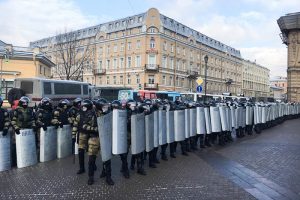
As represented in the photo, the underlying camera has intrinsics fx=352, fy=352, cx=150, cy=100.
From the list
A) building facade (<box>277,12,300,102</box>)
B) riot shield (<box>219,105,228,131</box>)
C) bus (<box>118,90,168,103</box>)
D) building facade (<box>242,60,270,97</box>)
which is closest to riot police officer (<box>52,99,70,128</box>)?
riot shield (<box>219,105,228,131</box>)

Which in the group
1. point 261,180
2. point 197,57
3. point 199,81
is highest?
point 197,57

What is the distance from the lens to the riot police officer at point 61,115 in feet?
33.6

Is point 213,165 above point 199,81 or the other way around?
the other way around

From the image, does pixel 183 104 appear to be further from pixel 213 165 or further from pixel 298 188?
pixel 298 188

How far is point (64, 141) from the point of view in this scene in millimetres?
10516

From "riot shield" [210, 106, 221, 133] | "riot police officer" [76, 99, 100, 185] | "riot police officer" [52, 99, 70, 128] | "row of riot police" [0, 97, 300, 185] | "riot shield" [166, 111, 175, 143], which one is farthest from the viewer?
"riot shield" [210, 106, 221, 133]

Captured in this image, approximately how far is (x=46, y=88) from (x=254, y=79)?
319 ft

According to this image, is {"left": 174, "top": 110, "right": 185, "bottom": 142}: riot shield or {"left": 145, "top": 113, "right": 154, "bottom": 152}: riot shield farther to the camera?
{"left": 174, "top": 110, "right": 185, "bottom": 142}: riot shield

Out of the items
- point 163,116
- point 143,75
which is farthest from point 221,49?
point 163,116

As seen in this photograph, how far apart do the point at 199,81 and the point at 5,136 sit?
15949 mm

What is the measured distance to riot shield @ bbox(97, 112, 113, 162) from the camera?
7.48 meters

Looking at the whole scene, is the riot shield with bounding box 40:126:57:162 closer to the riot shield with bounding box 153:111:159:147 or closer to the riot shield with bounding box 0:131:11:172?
the riot shield with bounding box 0:131:11:172

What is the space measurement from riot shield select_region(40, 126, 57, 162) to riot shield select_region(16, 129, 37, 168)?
436 millimetres

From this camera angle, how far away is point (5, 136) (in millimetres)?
8633
